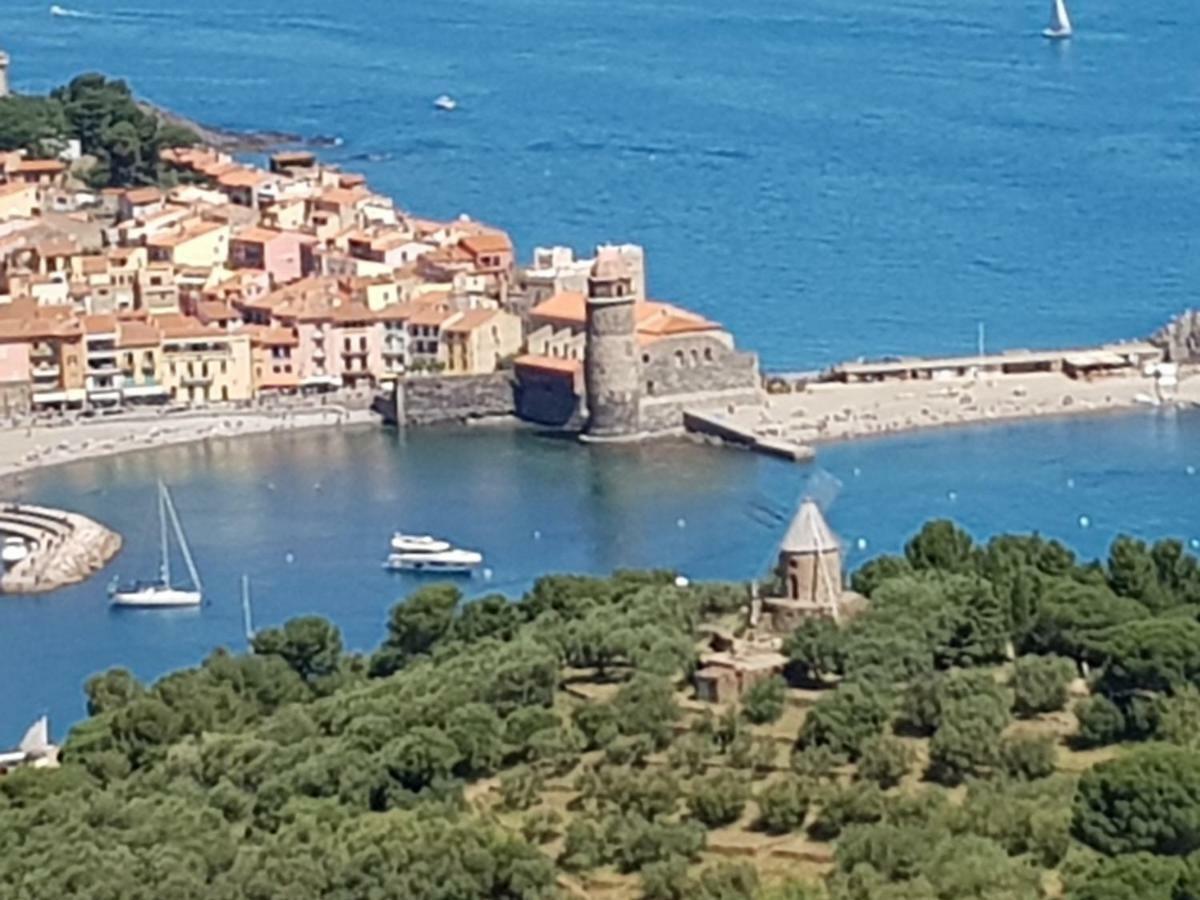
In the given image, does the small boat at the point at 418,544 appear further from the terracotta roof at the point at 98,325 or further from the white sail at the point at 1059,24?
the white sail at the point at 1059,24

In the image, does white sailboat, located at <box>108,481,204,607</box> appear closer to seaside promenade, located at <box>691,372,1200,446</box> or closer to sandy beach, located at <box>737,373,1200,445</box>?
seaside promenade, located at <box>691,372,1200,446</box>

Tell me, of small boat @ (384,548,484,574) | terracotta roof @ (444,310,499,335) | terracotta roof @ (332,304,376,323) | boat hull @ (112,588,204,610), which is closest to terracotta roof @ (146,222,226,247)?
terracotta roof @ (332,304,376,323)

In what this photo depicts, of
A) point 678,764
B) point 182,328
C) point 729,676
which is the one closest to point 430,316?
point 182,328

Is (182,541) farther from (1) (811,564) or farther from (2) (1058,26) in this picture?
(2) (1058,26)

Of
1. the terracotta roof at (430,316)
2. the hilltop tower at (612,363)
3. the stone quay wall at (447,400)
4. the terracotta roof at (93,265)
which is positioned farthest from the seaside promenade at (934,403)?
the terracotta roof at (93,265)

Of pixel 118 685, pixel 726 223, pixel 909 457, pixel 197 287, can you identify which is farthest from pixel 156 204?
pixel 118 685

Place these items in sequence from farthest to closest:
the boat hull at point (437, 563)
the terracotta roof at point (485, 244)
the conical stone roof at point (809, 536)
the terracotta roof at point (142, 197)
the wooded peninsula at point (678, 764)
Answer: the terracotta roof at point (142, 197) < the terracotta roof at point (485, 244) < the boat hull at point (437, 563) < the conical stone roof at point (809, 536) < the wooded peninsula at point (678, 764)

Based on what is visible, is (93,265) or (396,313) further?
(93,265)
